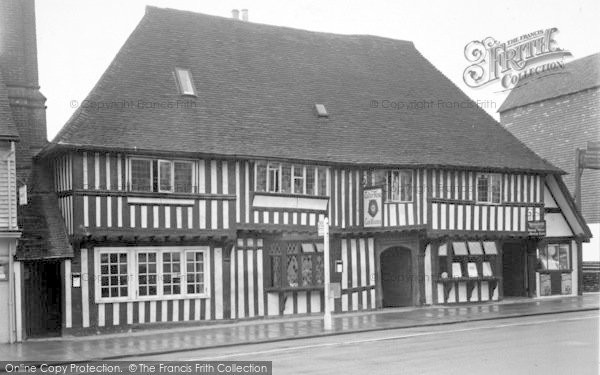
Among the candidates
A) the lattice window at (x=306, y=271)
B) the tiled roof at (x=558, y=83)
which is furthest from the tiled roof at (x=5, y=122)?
the tiled roof at (x=558, y=83)

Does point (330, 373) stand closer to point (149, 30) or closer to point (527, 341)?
point (527, 341)

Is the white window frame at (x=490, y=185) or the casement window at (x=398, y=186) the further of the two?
the white window frame at (x=490, y=185)

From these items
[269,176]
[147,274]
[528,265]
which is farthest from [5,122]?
[528,265]

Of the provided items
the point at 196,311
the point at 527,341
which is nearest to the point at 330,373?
the point at 527,341

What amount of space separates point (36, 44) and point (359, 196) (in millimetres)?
10356

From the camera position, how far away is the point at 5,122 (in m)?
18.8

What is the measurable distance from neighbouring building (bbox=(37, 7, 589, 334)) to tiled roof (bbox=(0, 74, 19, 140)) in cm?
128

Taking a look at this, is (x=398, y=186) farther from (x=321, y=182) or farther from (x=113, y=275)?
(x=113, y=275)

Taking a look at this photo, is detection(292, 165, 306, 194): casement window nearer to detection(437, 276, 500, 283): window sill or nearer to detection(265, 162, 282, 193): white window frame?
detection(265, 162, 282, 193): white window frame

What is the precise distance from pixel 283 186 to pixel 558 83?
19.2 m

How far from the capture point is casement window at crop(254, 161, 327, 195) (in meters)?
22.3

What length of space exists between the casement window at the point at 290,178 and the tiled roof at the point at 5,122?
6596mm

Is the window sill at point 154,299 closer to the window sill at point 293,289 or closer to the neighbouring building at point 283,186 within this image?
the neighbouring building at point 283,186

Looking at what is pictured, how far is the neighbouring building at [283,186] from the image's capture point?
795 inches
